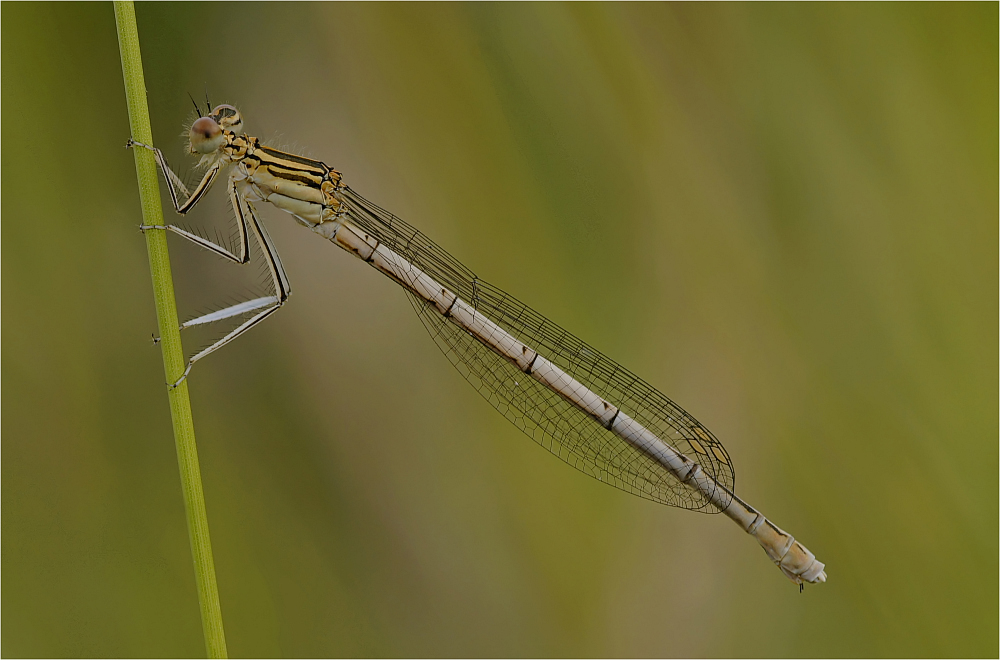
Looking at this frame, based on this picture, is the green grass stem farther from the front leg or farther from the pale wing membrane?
the pale wing membrane

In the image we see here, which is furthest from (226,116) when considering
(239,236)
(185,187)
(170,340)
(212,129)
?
(170,340)

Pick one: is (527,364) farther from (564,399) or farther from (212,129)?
(212,129)

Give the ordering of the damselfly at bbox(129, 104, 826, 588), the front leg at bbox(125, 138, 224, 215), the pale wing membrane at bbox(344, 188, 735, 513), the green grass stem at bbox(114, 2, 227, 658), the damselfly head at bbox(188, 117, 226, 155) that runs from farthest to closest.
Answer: the pale wing membrane at bbox(344, 188, 735, 513) → the damselfly at bbox(129, 104, 826, 588) → the damselfly head at bbox(188, 117, 226, 155) → the front leg at bbox(125, 138, 224, 215) → the green grass stem at bbox(114, 2, 227, 658)

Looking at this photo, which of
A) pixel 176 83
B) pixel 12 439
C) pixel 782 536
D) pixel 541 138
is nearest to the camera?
pixel 12 439

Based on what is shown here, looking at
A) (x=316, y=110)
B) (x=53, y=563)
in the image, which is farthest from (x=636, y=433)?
(x=53, y=563)

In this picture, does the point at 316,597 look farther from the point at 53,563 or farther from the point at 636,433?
the point at 636,433

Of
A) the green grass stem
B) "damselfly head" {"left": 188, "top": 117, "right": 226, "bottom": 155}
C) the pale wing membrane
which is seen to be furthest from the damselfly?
the green grass stem

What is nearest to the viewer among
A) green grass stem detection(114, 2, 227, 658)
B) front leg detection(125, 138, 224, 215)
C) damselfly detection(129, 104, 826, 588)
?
green grass stem detection(114, 2, 227, 658)
